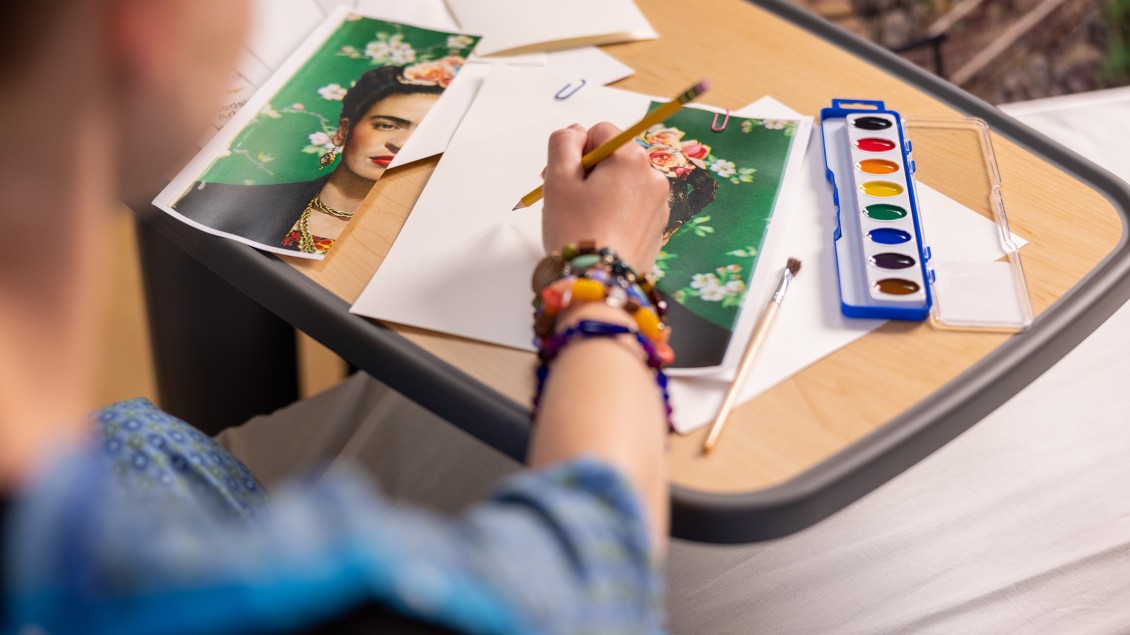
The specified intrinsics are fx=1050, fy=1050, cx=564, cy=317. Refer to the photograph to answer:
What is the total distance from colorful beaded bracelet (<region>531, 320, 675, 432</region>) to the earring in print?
11.2 inches

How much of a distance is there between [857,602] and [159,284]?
81cm

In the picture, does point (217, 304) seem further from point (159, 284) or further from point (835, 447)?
point (835, 447)

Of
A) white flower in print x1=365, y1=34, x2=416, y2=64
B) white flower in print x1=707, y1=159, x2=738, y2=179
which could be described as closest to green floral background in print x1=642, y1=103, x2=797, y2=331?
white flower in print x1=707, y1=159, x2=738, y2=179

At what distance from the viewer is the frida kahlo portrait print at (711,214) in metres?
0.70

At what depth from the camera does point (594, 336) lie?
Answer: 0.61 meters

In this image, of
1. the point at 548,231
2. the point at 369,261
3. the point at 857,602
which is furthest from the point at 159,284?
the point at 857,602

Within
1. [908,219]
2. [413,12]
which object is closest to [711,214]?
[908,219]

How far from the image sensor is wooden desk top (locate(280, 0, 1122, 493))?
64 centimetres

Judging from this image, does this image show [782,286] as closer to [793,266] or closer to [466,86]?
[793,266]

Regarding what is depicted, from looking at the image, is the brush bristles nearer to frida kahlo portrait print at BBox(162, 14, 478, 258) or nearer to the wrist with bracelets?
the wrist with bracelets

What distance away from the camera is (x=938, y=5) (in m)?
2.44

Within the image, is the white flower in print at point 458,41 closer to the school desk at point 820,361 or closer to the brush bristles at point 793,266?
the school desk at point 820,361

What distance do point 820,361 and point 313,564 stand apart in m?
0.43

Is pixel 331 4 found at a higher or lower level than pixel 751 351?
higher
